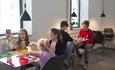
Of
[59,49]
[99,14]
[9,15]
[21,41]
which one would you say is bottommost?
[59,49]

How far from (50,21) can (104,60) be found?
6.99 ft

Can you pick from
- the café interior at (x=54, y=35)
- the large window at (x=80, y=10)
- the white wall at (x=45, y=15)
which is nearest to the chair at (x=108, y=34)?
the café interior at (x=54, y=35)

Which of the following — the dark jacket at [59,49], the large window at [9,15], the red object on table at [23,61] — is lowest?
the red object on table at [23,61]

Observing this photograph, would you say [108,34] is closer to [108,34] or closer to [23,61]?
[108,34]

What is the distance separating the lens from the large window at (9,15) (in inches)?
174

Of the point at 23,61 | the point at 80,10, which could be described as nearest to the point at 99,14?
the point at 80,10

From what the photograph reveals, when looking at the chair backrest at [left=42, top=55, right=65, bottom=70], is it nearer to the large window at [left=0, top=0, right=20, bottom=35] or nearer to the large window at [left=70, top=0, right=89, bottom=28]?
the large window at [left=0, top=0, right=20, bottom=35]

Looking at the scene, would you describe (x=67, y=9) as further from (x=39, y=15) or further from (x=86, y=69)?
(x=86, y=69)

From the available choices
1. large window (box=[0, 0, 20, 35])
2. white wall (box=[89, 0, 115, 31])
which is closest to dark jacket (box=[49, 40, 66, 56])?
large window (box=[0, 0, 20, 35])

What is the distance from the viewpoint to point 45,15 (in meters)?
4.97

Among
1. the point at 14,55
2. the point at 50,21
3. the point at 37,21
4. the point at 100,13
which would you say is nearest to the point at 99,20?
the point at 100,13

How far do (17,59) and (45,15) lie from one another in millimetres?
2039

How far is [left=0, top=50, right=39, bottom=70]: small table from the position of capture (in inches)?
117

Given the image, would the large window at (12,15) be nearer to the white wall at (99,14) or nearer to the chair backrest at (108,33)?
the white wall at (99,14)
